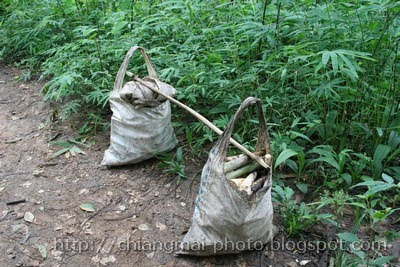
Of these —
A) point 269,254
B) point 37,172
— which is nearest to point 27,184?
point 37,172

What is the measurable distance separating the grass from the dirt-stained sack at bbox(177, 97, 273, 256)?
11.5 inches

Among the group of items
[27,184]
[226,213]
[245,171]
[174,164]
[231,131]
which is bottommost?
[27,184]

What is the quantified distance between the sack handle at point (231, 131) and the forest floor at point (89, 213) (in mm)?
572

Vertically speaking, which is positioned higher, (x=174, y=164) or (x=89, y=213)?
(x=174, y=164)

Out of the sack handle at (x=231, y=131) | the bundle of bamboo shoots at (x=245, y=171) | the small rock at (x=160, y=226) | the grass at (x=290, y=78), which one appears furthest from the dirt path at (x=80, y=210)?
the sack handle at (x=231, y=131)

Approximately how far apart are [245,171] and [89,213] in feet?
3.48

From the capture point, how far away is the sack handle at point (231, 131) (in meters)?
1.94

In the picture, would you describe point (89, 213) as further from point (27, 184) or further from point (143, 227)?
point (27, 184)

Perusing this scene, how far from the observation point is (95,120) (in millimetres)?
3434

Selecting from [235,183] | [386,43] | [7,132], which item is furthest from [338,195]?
[7,132]

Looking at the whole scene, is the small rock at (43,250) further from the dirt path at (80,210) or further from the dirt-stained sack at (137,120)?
the dirt-stained sack at (137,120)

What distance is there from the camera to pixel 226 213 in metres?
2.01

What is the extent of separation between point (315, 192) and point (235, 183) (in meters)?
0.75

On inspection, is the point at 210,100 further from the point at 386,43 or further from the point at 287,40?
the point at 386,43
